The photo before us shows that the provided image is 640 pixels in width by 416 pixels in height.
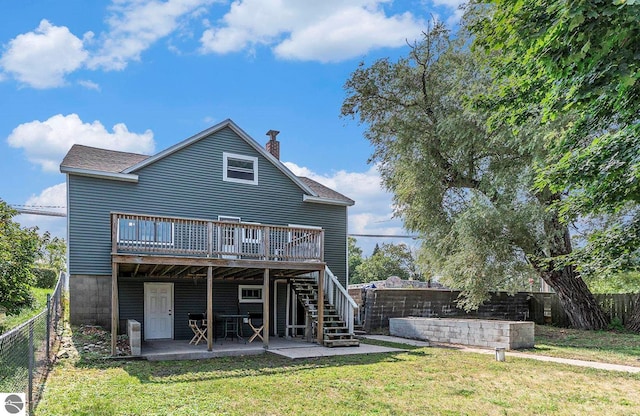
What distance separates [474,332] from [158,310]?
907 centimetres

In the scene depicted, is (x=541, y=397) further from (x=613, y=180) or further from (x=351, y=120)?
(x=351, y=120)

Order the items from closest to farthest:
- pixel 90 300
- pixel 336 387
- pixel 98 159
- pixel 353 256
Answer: pixel 336 387
pixel 90 300
pixel 98 159
pixel 353 256

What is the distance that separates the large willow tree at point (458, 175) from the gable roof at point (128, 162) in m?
3.09

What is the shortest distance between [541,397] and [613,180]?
339cm

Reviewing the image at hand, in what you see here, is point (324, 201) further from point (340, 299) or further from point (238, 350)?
point (238, 350)

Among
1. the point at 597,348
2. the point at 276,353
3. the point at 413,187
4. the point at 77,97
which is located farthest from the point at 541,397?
the point at 77,97

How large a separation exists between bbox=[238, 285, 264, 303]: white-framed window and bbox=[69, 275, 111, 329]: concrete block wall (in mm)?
3937

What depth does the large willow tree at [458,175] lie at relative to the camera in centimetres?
1555

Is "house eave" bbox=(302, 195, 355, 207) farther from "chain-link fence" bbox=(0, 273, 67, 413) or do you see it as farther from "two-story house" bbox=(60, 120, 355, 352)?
"chain-link fence" bbox=(0, 273, 67, 413)

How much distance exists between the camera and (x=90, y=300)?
13.1 metres

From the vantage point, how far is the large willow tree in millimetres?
15547

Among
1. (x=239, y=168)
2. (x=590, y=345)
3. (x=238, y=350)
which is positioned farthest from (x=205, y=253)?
(x=590, y=345)

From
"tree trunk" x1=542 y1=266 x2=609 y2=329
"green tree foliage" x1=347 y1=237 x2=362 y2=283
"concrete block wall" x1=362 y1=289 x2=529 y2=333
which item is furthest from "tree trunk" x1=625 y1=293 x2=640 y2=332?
"green tree foliage" x1=347 y1=237 x2=362 y2=283

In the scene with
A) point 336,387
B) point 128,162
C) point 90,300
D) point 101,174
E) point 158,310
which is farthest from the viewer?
point 128,162
